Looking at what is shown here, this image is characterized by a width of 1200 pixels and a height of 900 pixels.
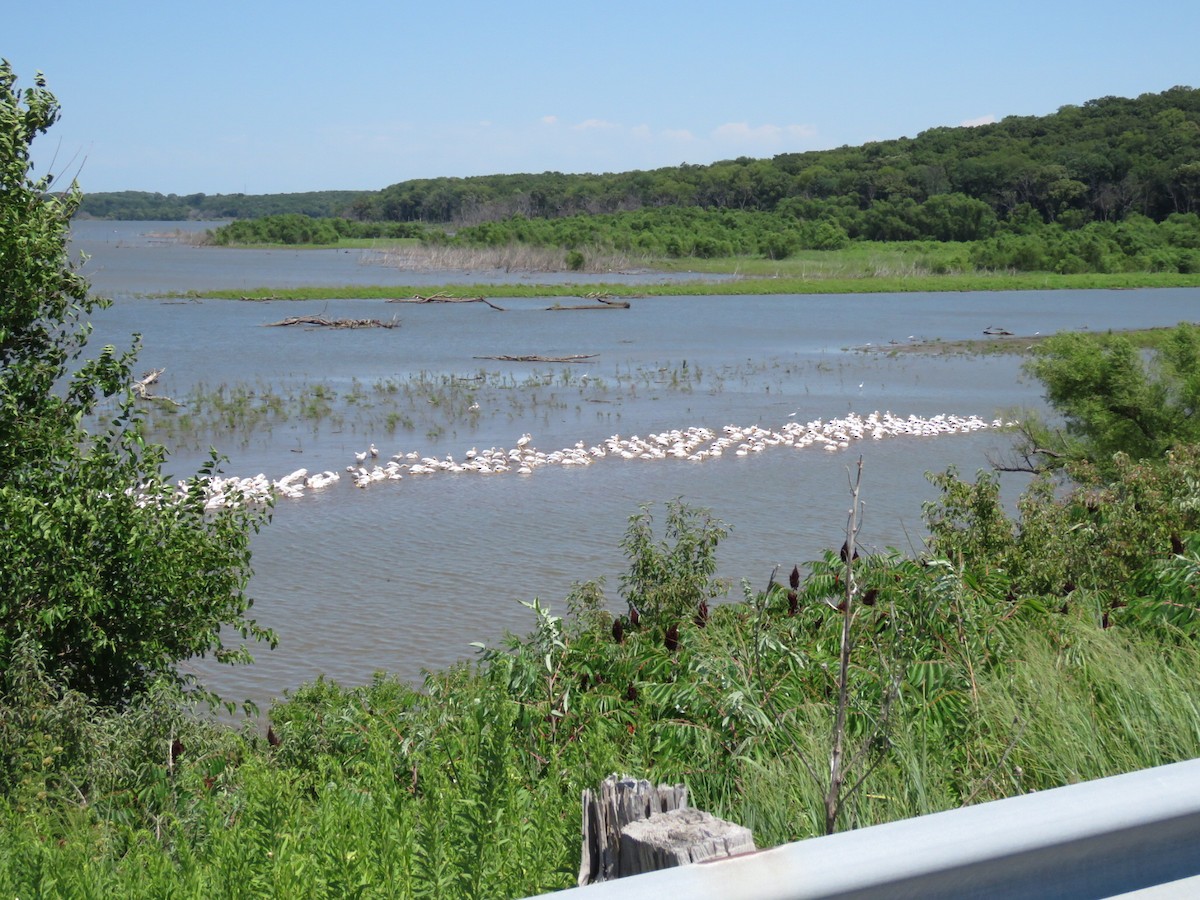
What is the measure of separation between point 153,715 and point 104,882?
256 cm

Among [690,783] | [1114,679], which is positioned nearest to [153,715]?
[690,783]

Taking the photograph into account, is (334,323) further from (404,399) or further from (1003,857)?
(1003,857)

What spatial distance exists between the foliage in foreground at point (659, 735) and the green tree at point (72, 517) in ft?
2.09

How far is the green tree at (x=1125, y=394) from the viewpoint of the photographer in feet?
48.5

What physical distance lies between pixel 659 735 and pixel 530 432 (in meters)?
18.2

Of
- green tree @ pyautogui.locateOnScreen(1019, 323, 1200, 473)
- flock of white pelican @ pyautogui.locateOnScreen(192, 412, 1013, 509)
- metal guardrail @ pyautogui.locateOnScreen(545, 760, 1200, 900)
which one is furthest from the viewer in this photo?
flock of white pelican @ pyautogui.locateOnScreen(192, 412, 1013, 509)

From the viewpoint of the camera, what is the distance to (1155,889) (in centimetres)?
220

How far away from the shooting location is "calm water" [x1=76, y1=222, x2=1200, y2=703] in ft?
40.6

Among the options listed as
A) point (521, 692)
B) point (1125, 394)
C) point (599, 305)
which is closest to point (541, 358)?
point (599, 305)

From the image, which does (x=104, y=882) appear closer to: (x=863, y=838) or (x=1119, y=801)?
(x=863, y=838)

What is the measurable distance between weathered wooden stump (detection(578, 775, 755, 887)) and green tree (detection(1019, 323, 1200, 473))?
512 inches

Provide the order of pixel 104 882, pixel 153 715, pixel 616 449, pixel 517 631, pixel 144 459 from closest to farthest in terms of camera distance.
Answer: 1. pixel 104 882
2. pixel 153 715
3. pixel 144 459
4. pixel 517 631
5. pixel 616 449

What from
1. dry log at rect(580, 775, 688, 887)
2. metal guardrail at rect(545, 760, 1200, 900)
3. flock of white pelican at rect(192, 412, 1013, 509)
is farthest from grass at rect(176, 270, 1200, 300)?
metal guardrail at rect(545, 760, 1200, 900)

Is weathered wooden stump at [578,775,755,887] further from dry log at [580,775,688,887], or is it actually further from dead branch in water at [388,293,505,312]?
dead branch in water at [388,293,505,312]
